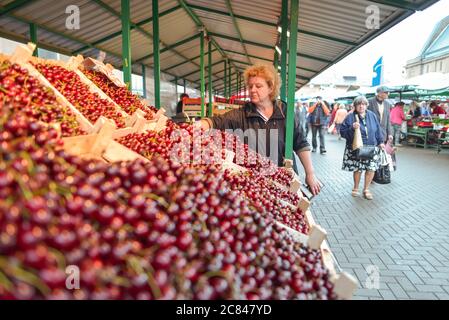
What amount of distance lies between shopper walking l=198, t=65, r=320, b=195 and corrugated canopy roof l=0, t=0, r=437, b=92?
2.53 metres

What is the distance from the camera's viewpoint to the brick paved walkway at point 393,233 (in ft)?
10.7

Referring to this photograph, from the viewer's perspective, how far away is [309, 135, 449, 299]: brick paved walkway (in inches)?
129

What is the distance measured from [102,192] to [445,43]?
45.4m

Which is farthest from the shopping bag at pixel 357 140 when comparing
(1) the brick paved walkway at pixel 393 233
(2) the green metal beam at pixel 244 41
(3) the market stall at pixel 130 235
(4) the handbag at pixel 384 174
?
(2) the green metal beam at pixel 244 41

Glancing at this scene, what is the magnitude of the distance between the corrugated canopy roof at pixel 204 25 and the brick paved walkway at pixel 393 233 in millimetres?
3018

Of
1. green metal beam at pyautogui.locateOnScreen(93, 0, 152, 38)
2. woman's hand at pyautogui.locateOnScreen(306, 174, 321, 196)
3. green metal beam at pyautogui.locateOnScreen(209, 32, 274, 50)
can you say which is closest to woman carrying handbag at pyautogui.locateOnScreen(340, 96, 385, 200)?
woman's hand at pyautogui.locateOnScreen(306, 174, 321, 196)

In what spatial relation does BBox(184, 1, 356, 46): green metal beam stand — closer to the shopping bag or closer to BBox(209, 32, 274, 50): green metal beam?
the shopping bag

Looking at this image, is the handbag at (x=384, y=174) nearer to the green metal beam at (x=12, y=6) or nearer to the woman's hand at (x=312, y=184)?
the woman's hand at (x=312, y=184)

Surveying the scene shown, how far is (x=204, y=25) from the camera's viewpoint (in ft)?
37.7

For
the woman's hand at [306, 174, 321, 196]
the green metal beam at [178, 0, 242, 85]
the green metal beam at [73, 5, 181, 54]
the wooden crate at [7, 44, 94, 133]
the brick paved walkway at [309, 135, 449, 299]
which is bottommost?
the brick paved walkway at [309, 135, 449, 299]

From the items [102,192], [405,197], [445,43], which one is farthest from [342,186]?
[445,43]

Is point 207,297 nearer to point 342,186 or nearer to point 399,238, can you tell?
point 399,238

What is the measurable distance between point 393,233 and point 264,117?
2.69 m

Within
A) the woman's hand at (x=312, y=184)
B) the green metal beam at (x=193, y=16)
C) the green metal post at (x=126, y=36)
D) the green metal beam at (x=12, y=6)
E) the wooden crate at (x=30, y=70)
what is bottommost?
the woman's hand at (x=312, y=184)
